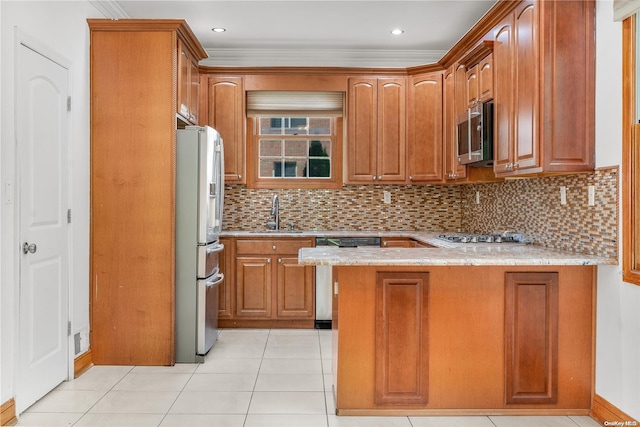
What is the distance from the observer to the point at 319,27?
425cm

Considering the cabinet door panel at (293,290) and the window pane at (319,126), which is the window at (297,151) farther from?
the cabinet door panel at (293,290)

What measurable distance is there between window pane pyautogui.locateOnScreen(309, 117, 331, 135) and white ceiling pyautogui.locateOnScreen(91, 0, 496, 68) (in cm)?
57

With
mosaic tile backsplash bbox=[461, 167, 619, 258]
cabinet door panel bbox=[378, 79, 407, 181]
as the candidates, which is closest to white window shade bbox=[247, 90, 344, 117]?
cabinet door panel bbox=[378, 79, 407, 181]

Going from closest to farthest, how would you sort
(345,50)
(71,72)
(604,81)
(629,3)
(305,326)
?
(629,3) → (604,81) → (71,72) → (305,326) → (345,50)

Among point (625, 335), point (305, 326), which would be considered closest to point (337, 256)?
point (625, 335)

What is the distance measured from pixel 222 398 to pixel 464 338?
1.47 metres

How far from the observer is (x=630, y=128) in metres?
2.36

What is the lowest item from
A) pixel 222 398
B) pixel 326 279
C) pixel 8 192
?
pixel 222 398

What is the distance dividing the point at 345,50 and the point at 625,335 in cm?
362

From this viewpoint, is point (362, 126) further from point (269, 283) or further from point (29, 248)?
point (29, 248)

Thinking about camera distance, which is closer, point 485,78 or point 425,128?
point 485,78

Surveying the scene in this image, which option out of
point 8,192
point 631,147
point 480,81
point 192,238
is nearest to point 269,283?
point 192,238

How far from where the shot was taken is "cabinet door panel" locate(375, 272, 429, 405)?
8.44 feet

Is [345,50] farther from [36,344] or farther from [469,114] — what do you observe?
[36,344]
